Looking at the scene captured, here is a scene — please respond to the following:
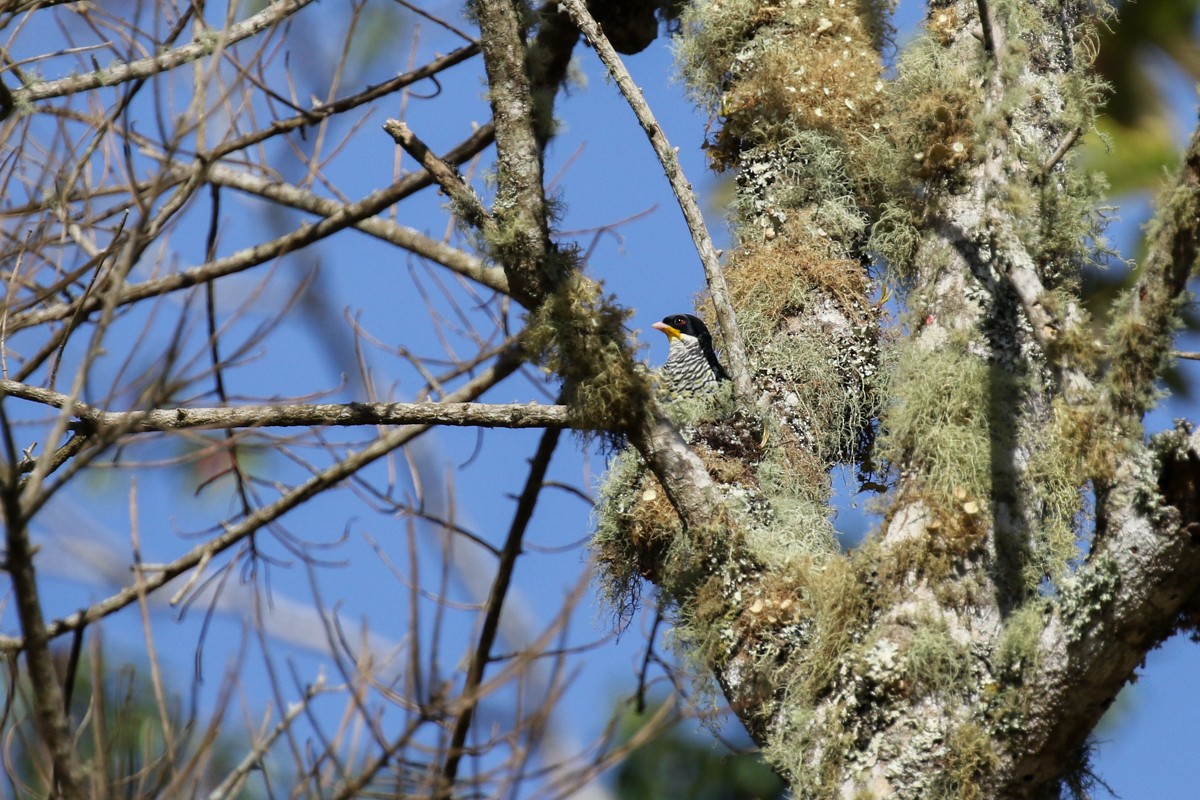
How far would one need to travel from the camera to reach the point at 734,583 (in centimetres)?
277

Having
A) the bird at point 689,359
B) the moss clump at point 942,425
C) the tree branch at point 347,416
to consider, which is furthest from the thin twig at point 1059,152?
the tree branch at point 347,416

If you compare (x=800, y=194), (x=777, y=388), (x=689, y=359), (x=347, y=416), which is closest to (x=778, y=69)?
(x=800, y=194)

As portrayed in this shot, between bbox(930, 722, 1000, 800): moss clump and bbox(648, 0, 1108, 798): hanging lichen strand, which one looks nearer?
bbox(930, 722, 1000, 800): moss clump

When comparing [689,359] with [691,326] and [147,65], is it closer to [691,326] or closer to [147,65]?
[691,326]

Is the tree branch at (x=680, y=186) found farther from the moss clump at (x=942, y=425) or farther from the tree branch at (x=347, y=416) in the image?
the tree branch at (x=347, y=416)

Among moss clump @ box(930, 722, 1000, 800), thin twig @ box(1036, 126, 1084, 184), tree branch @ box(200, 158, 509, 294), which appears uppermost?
tree branch @ box(200, 158, 509, 294)

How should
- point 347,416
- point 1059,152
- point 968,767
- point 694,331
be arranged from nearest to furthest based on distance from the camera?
point 968,767
point 1059,152
point 347,416
point 694,331

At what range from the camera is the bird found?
138 inches

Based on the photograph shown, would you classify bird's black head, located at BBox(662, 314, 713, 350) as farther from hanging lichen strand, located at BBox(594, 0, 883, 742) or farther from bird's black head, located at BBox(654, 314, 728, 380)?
hanging lichen strand, located at BBox(594, 0, 883, 742)

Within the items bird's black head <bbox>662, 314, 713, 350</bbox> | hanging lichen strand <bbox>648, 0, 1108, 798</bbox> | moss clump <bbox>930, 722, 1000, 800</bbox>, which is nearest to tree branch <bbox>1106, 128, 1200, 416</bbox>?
hanging lichen strand <bbox>648, 0, 1108, 798</bbox>

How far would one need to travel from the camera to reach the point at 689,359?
390 centimetres

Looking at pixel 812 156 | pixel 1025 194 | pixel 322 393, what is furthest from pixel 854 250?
pixel 322 393

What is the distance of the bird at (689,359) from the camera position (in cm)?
351

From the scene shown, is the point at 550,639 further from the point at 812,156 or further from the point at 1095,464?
the point at 812,156
